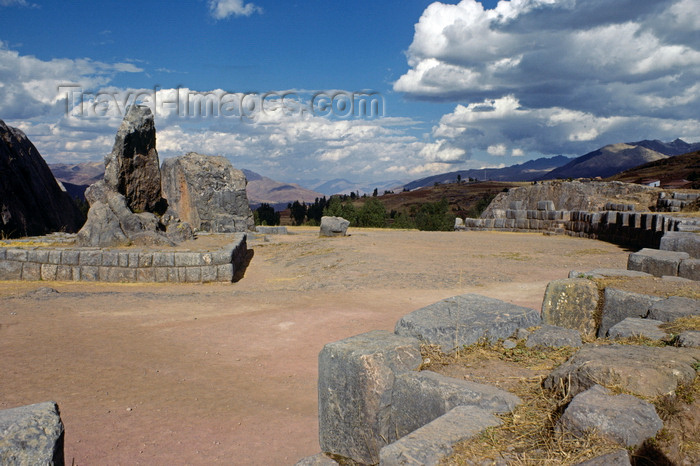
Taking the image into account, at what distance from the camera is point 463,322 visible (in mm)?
4250

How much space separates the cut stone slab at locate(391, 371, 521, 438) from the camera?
2.88 m

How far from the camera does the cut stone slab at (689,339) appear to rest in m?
3.45

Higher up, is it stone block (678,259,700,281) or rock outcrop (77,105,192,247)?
rock outcrop (77,105,192,247)

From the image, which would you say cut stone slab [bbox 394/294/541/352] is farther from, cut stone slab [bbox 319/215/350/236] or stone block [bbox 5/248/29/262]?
cut stone slab [bbox 319/215/350/236]

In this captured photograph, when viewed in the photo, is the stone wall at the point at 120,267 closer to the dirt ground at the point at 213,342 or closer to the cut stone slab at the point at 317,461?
the dirt ground at the point at 213,342

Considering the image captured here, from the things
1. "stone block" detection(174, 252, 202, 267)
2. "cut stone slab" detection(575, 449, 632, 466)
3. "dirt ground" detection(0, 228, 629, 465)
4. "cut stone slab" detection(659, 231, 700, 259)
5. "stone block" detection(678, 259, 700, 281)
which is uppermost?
"cut stone slab" detection(659, 231, 700, 259)

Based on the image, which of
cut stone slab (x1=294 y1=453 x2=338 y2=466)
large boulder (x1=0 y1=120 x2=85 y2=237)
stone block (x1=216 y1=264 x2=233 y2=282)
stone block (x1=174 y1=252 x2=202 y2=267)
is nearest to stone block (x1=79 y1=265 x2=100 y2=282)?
Answer: stone block (x1=174 y1=252 x2=202 y2=267)

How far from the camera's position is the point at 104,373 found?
545cm

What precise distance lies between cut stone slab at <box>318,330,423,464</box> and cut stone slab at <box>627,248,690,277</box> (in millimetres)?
4890

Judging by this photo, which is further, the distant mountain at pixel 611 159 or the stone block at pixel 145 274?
the distant mountain at pixel 611 159

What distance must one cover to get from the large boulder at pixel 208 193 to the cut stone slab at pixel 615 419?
744 inches

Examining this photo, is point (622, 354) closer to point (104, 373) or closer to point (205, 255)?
point (104, 373)

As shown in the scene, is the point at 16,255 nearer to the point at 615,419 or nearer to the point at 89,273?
the point at 89,273

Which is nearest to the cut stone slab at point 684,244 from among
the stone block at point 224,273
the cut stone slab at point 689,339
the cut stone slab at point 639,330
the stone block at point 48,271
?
the cut stone slab at point 639,330
